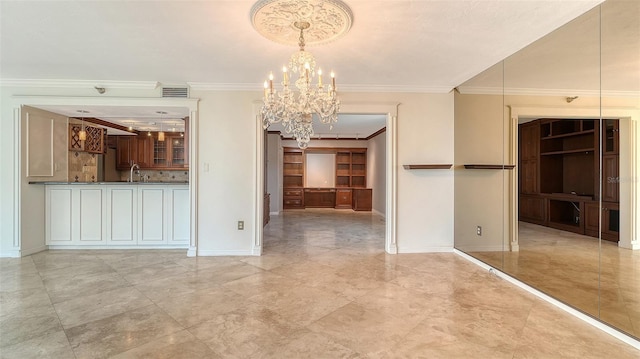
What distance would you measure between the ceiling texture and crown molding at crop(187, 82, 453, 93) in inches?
1.1

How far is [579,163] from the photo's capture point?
2.54 metres

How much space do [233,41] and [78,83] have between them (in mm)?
2760

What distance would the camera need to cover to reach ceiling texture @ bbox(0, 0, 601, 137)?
7.43 feet

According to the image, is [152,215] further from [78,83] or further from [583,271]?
[583,271]

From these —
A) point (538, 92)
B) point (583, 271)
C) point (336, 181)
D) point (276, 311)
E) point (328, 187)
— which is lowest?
point (276, 311)

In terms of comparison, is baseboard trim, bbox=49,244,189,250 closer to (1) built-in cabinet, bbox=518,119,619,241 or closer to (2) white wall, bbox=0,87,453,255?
(2) white wall, bbox=0,87,453,255

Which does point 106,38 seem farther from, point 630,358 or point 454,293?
point 630,358

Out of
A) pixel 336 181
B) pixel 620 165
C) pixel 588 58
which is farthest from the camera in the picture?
pixel 336 181

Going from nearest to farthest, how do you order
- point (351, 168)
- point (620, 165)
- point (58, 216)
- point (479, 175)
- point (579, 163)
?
point (620, 165) < point (579, 163) < point (479, 175) < point (58, 216) < point (351, 168)

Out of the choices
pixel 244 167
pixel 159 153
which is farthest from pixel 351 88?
pixel 159 153

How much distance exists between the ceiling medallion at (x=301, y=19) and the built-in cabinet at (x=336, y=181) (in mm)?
7247

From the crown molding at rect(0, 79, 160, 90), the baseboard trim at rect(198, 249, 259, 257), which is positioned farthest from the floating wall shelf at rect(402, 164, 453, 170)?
the crown molding at rect(0, 79, 160, 90)

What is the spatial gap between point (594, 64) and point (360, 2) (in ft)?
6.56

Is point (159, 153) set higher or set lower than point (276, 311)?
higher
